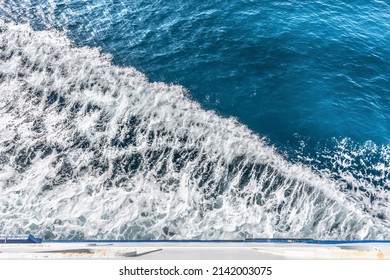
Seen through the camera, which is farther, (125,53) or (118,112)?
(125,53)

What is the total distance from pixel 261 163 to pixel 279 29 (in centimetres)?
1788

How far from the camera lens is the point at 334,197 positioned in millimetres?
24453

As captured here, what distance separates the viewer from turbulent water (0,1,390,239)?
2345 centimetres

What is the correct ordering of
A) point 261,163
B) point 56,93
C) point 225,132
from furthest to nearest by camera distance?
point 56,93, point 225,132, point 261,163

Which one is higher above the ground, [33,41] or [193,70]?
[33,41]

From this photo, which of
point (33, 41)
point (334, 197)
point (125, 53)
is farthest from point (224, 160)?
point (33, 41)

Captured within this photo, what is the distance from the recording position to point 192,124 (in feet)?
94.3

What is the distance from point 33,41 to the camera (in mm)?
36719

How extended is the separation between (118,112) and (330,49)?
890 inches

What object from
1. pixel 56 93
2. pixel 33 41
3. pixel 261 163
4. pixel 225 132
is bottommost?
pixel 261 163

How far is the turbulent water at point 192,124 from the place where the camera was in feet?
76.9

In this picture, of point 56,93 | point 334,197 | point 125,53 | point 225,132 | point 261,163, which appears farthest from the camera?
point 125,53
